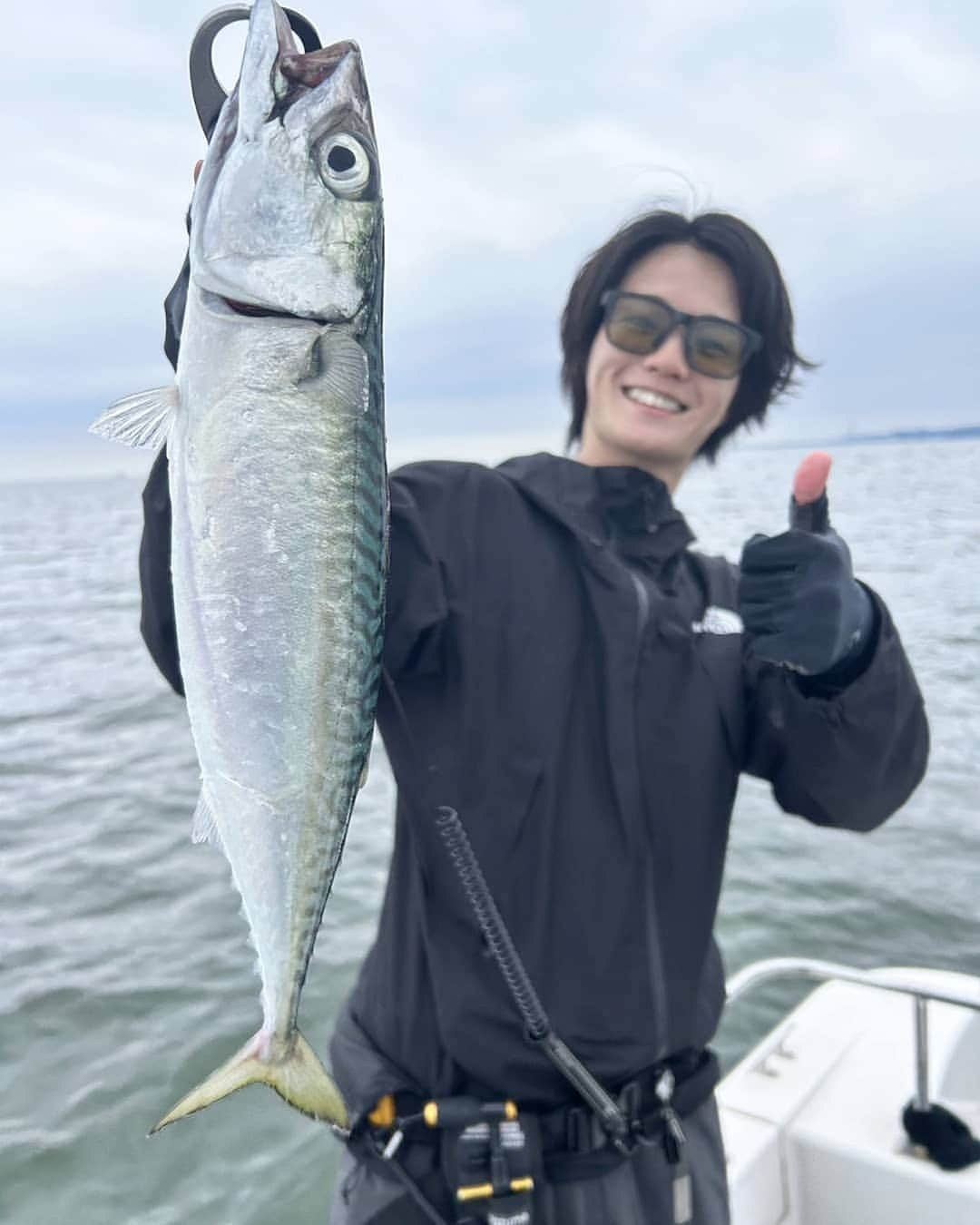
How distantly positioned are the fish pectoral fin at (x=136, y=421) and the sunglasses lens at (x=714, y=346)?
1.41 m

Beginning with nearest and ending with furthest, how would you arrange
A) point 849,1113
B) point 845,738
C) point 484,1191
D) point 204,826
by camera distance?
point 204,826 < point 484,1191 < point 845,738 < point 849,1113

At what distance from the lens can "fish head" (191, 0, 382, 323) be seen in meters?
1.41

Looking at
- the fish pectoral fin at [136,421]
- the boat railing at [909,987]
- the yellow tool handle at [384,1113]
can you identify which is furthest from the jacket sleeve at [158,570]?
the boat railing at [909,987]

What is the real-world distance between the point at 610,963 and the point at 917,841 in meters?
5.98

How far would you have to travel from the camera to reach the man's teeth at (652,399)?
249cm

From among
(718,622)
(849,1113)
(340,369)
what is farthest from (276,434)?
(849,1113)

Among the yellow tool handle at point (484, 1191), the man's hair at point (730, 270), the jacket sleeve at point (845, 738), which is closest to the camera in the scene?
the yellow tool handle at point (484, 1191)

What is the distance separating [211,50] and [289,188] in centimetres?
25

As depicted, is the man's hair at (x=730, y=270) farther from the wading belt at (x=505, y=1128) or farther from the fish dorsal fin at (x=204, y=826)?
the fish dorsal fin at (x=204, y=826)

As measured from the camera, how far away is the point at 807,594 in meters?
2.08

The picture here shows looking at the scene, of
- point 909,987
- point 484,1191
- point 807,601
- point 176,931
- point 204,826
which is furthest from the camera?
point 176,931

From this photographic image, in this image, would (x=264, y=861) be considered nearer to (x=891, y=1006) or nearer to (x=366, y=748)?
(x=366, y=748)

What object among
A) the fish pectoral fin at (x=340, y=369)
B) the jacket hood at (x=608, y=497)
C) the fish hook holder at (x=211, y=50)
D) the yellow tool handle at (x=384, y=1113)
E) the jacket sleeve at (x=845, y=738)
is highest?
the fish hook holder at (x=211, y=50)

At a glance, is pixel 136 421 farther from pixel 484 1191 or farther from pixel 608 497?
pixel 484 1191
